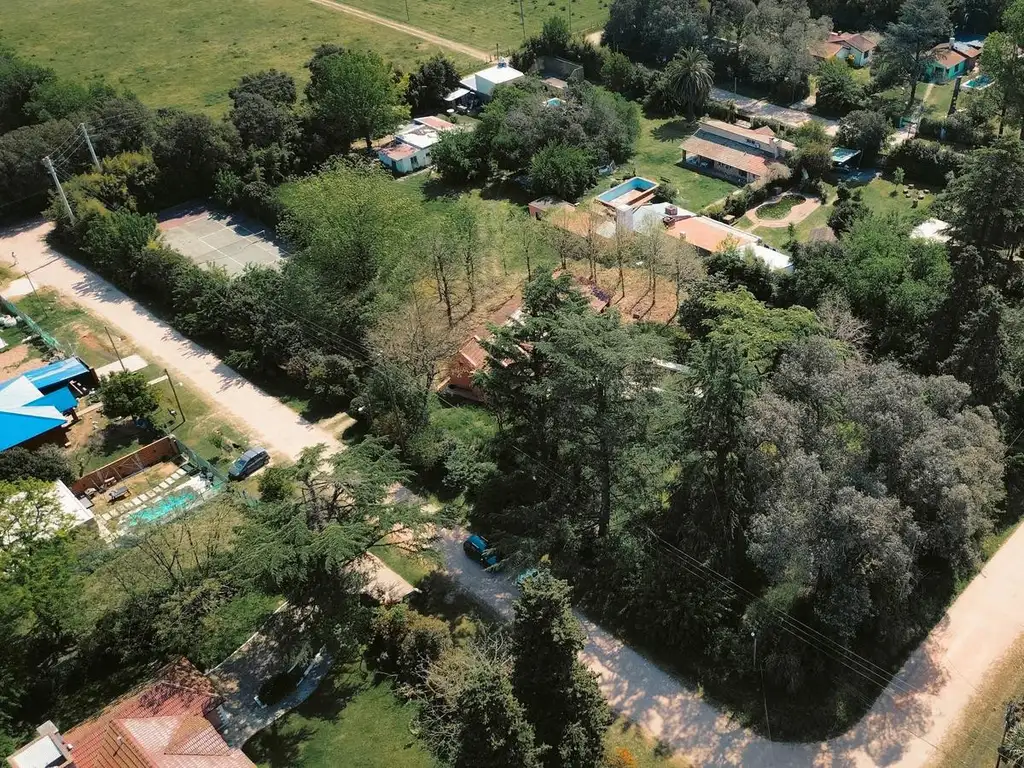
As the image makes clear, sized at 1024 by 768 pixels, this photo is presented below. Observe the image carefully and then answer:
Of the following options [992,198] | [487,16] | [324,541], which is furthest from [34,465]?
[487,16]

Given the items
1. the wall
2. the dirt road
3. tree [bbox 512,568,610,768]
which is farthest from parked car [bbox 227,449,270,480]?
the dirt road

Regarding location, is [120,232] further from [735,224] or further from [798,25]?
[798,25]

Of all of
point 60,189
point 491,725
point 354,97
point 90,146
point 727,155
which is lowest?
point 727,155

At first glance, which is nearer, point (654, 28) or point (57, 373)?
point (57, 373)

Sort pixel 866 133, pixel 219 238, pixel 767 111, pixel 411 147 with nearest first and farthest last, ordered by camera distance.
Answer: pixel 219 238 → pixel 866 133 → pixel 411 147 → pixel 767 111

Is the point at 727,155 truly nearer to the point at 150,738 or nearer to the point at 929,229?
the point at 929,229

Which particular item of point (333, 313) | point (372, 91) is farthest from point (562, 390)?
point (372, 91)

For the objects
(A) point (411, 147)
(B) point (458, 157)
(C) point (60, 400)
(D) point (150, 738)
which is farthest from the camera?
(A) point (411, 147)
